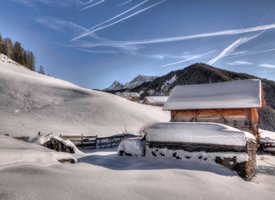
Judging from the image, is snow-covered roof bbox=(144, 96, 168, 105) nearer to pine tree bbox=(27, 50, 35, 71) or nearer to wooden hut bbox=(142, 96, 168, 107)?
wooden hut bbox=(142, 96, 168, 107)

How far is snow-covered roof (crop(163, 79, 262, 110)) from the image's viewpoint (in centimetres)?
1648

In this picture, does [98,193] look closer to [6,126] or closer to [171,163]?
[171,163]

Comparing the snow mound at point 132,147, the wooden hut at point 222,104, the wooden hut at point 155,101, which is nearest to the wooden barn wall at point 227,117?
the wooden hut at point 222,104

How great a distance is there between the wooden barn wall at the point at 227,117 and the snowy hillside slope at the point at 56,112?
10066mm

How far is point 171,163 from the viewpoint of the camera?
18.5ft

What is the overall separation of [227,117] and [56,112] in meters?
26.1

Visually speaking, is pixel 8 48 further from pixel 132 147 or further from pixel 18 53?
pixel 132 147

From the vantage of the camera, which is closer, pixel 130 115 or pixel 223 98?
pixel 223 98

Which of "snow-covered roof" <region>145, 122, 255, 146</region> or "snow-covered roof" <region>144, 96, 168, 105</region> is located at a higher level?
"snow-covered roof" <region>144, 96, 168, 105</region>

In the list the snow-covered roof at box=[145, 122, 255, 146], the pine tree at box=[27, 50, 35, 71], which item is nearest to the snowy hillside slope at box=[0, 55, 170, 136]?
the snow-covered roof at box=[145, 122, 255, 146]

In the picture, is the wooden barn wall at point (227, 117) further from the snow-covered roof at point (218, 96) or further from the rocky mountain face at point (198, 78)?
the rocky mountain face at point (198, 78)

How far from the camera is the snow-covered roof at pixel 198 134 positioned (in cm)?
561

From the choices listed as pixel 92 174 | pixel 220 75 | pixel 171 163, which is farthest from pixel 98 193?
pixel 220 75

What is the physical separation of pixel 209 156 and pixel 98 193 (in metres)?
4.40
